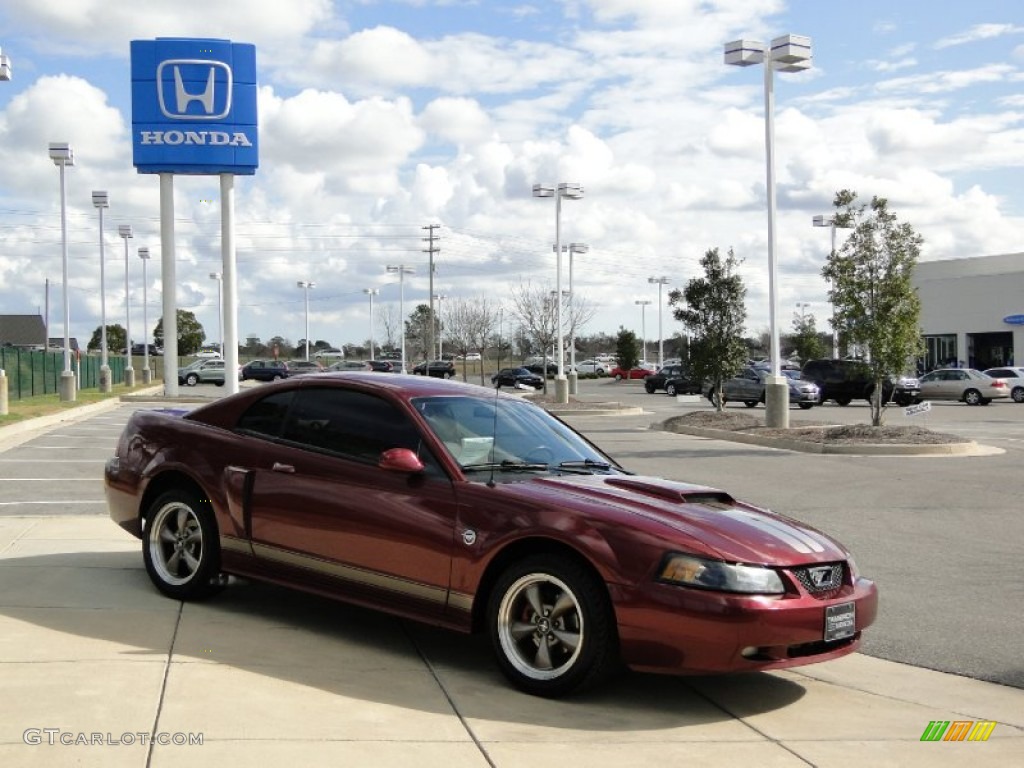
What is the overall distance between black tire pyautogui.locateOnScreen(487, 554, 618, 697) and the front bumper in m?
0.12

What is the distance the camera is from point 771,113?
2581 centimetres

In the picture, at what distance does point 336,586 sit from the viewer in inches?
259

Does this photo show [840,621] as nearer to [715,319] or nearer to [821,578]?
[821,578]

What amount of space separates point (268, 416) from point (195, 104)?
3489cm

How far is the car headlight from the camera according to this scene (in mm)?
5371

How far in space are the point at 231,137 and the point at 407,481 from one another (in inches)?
1381

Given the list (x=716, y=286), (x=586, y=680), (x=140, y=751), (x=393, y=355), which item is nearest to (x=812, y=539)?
(x=586, y=680)

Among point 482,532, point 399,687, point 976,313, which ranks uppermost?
point 976,313

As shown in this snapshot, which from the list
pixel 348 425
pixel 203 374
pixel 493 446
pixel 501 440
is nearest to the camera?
pixel 493 446

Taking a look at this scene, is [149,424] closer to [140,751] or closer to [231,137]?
[140,751]

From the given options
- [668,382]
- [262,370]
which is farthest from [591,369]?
[668,382]

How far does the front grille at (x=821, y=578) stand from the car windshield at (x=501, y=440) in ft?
4.82

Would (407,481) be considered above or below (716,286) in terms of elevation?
below

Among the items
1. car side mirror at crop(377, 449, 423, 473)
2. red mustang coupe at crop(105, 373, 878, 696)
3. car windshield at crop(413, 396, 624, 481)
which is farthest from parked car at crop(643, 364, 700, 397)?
car side mirror at crop(377, 449, 423, 473)
